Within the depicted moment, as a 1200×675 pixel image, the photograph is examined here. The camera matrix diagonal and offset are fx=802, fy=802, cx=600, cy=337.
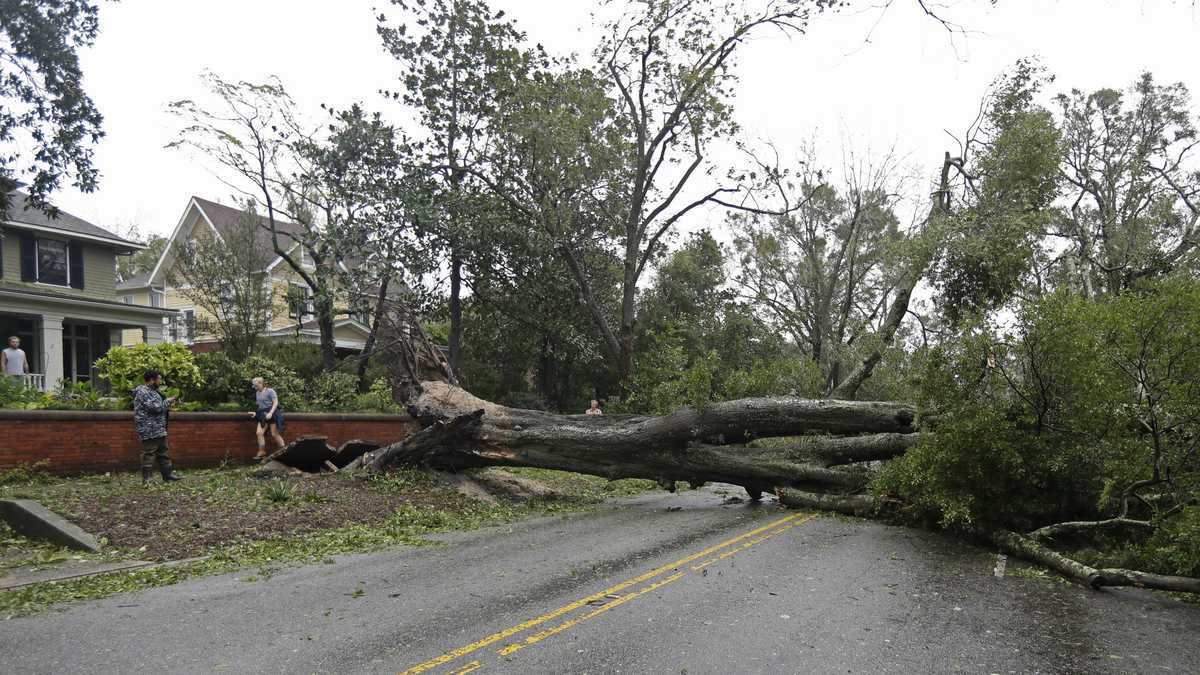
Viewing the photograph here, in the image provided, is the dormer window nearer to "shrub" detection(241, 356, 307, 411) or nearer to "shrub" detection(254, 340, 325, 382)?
"shrub" detection(254, 340, 325, 382)

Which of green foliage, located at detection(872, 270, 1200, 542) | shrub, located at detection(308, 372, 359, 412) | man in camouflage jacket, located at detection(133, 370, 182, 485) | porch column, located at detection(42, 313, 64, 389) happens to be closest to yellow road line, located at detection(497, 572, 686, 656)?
green foliage, located at detection(872, 270, 1200, 542)

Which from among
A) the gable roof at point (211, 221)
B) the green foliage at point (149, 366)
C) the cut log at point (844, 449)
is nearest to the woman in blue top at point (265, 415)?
the green foliage at point (149, 366)

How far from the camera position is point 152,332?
27.7 metres

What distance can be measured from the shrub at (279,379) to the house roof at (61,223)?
39.9 ft

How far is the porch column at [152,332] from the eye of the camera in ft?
88.5

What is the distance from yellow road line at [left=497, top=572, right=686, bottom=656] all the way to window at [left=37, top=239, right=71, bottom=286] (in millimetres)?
25706

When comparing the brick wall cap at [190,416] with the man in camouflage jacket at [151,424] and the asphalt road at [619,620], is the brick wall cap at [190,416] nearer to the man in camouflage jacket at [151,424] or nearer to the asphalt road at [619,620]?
the man in camouflage jacket at [151,424]

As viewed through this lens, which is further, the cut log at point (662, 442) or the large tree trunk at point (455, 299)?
the large tree trunk at point (455, 299)

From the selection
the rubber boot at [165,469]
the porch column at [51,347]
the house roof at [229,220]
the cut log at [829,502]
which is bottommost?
the cut log at [829,502]

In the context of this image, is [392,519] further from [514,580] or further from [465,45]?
[465,45]

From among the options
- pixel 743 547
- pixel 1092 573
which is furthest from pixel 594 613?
pixel 1092 573

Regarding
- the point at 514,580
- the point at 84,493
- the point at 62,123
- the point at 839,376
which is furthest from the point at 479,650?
the point at 839,376

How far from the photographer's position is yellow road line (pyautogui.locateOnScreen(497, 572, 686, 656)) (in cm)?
494

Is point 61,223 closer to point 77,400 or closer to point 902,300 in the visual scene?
point 77,400
